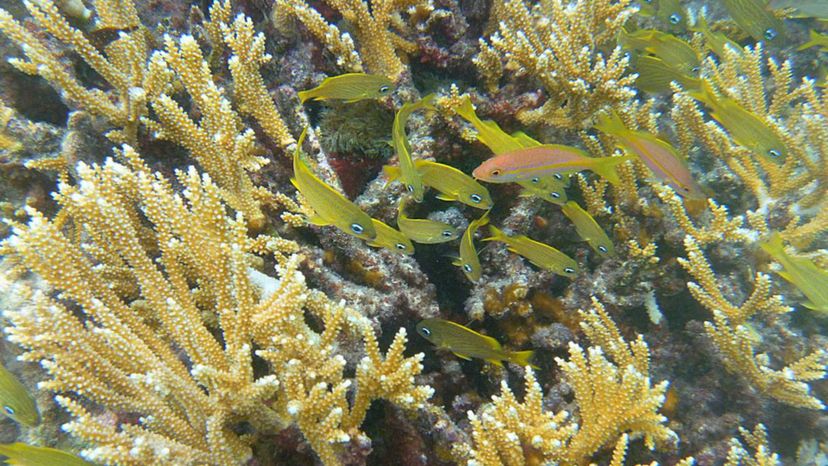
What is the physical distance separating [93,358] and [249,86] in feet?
6.54

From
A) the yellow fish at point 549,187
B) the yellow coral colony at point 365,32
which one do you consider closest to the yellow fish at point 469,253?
the yellow fish at point 549,187

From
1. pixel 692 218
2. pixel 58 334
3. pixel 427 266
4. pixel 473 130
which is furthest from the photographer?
pixel 692 218

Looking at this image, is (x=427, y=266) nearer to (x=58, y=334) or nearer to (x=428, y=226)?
(x=428, y=226)

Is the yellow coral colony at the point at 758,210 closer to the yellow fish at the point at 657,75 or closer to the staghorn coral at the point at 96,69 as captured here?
the yellow fish at the point at 657,75

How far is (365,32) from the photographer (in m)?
3.37

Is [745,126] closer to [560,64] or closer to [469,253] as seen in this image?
[560,64]

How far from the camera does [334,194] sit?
7.37 ft

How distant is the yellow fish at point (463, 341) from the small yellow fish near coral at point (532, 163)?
977 millimetres

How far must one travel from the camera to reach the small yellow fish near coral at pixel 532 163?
8.45 feet

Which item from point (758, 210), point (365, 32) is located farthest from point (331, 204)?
point (758, 210)

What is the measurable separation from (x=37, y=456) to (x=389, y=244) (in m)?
1.93

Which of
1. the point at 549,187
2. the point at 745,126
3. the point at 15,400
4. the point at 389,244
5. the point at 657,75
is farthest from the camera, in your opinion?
the point at 657,75

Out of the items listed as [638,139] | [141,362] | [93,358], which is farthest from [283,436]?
[638,139]

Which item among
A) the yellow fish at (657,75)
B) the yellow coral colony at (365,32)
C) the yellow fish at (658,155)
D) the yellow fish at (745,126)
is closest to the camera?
the yellow fish at (658,155)
